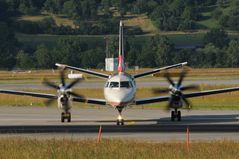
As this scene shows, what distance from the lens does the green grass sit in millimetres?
32178

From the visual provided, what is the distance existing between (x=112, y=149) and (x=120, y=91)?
50.2 ft

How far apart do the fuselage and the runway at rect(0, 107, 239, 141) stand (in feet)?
4.62

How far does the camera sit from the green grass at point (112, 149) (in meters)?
32.2

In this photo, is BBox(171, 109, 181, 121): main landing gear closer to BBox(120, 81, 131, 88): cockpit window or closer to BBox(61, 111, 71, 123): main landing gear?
BBox(120, 81, 131, 88): cockpit window

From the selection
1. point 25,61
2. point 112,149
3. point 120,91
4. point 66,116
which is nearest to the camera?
point 112,149

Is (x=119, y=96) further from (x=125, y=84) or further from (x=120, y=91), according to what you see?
(x=125, y=84)

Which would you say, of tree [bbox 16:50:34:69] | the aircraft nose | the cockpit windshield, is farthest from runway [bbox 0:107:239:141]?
tree [bbox 16:50:34:69]

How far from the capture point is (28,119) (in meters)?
54.6

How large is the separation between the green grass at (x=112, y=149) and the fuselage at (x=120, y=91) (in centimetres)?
1135

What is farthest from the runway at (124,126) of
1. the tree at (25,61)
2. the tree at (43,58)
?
the tree at (25,61)

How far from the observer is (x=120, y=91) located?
49.2 meters

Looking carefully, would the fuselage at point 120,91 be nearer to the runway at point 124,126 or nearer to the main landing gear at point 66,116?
the runway at point 124,126

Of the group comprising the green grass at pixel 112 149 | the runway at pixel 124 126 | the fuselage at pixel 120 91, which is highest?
the fuselage at pixel 120 91

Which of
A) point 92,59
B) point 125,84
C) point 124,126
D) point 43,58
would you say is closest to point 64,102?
point 125,84
